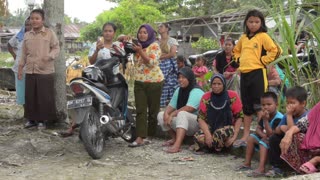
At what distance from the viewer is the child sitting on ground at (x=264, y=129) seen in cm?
415

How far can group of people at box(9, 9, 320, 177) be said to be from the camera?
3887 mm

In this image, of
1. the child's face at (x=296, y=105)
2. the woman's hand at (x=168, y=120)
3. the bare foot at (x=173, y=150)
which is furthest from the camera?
the woman's hand at (x=168, y=120)

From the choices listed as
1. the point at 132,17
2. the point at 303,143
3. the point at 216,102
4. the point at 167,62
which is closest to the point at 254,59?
the point at 216,102

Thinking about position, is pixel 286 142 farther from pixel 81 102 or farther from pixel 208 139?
pixel 81 102

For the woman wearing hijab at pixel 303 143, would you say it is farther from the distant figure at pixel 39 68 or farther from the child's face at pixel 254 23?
the distant figure at pixel 39 68

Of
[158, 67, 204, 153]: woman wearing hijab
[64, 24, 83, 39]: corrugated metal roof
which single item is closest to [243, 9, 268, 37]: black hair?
[158, 67, 204, 153]: woman wearing hijab

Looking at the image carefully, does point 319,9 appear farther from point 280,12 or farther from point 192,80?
point 192,80

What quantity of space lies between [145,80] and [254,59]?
52.8 inches

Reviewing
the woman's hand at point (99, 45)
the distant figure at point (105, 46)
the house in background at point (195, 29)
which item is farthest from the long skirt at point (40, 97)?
the house in background at point (195, 29)

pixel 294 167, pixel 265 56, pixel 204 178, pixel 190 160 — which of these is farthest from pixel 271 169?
pixel 265 56

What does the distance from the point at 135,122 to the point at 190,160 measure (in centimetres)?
111

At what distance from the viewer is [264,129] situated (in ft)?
14.2

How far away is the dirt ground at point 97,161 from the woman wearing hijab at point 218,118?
0.55 ft

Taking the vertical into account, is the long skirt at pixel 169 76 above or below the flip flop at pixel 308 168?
above
